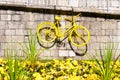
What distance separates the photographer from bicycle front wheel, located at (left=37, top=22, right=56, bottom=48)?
886 centimetres

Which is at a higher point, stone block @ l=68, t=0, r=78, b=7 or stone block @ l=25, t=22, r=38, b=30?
stone block @ l=68, t=0, r=78, b=7

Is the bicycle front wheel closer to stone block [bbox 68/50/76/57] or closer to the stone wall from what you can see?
the stone wall

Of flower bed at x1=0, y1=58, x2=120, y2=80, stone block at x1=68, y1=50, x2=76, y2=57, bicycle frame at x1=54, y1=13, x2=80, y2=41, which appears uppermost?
bicycle frame at x1=54, y1=13, x2=80, y2=41

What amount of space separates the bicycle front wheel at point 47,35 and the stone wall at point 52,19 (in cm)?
14

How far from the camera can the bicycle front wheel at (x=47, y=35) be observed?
29.1ft

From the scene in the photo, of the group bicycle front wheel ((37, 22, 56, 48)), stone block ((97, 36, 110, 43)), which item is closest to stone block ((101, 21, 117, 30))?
stone block ((97, 36, 110, 43))

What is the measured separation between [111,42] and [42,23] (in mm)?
1833

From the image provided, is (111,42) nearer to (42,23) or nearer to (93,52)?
(93,52)

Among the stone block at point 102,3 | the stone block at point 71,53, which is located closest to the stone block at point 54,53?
the stone block at point 71,53

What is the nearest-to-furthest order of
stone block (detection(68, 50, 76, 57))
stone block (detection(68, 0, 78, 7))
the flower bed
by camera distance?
A: the flower bed → stone block (detection(68, 50, 76, 57)) → stone block (detection(68, 0, 78, 7))

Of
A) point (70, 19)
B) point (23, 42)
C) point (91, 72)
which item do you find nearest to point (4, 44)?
point (23, 42)

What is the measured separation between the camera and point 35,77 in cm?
558

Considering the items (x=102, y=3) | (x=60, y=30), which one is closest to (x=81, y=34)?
(x=60, y=30)

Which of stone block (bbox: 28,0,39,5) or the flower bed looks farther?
stone block (bbox: 28,0,39,5)
